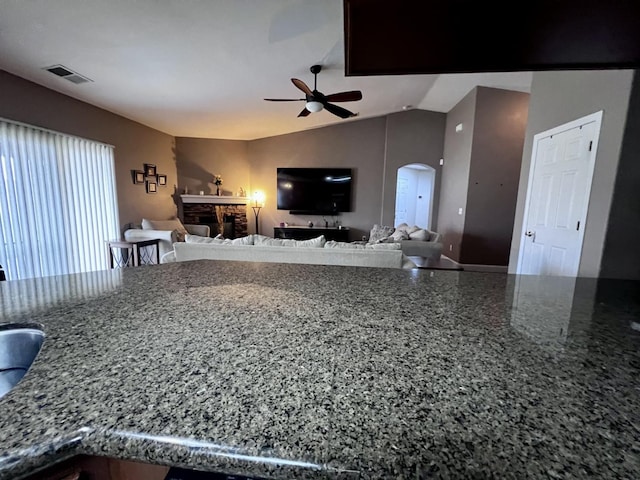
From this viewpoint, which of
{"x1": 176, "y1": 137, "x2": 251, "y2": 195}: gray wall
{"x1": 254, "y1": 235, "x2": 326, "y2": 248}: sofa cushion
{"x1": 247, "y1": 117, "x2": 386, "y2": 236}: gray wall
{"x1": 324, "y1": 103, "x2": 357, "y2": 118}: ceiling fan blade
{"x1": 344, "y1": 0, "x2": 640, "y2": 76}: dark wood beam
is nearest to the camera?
{"x1": 344, "y1": 0, "x2": 640, "y2": 76}: dark wood beam

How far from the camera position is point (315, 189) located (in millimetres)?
6766

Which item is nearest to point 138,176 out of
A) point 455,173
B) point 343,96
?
point 343,96

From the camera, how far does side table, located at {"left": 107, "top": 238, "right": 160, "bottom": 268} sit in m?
4.10

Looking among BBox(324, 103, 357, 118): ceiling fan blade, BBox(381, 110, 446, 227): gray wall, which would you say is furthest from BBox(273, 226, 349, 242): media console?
BBox(324, 103, 357, 118): ceiling fan blade

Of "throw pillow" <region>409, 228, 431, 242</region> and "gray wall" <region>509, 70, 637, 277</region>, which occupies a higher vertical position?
"gray wall" <region>509, 70, 637, 277</region>

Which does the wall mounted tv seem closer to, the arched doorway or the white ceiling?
the white ceiling

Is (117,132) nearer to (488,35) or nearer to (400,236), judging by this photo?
(400,236)

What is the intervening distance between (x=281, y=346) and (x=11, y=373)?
850 millimetres

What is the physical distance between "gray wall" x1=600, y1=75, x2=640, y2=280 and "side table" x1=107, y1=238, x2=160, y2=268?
5.25 metres

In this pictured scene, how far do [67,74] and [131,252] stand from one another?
2384 mm

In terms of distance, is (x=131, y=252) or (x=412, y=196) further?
(x=412, y=196)

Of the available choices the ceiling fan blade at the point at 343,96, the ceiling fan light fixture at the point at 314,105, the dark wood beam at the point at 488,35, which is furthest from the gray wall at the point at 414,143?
the dark wood beam at the point at 488,35

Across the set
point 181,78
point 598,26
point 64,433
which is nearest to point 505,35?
point 598,26

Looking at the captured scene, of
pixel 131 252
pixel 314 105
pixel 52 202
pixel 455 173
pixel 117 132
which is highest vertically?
pixel 314 105
